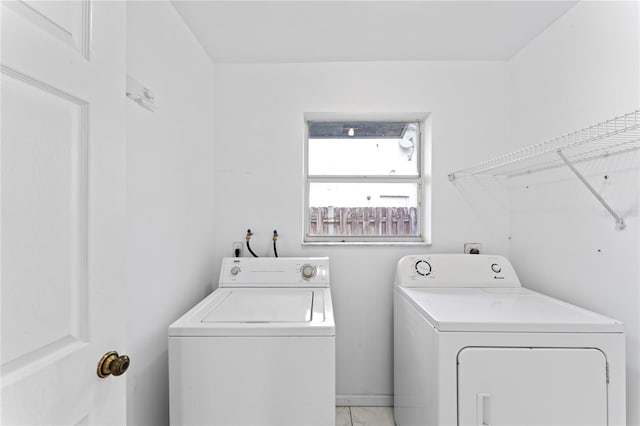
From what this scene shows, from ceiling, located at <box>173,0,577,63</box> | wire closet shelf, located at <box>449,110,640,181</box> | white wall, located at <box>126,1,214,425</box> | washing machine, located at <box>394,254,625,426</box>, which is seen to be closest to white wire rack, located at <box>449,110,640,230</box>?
wire closet shelf, located at <box>449,110,640,181</box>

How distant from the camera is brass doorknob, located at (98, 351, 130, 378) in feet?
2.41

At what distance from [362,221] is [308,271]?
0.62 m

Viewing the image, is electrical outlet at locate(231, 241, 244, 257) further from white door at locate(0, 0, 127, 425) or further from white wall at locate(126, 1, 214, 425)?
white door at locate(0, 0, 127, 425)

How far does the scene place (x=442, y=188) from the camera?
2139 mm

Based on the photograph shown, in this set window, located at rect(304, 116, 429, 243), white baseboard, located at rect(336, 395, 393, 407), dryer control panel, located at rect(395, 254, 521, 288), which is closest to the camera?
dryer control panel, located at rect(395, 254, 521, 288)

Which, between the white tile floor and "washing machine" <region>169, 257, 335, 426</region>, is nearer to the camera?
"washing machine" <region>169, 257, 335, 426</region>

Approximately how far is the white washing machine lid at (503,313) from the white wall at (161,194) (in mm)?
1253

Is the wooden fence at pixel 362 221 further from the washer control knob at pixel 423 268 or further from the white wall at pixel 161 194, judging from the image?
the white wall at pixel 161 194

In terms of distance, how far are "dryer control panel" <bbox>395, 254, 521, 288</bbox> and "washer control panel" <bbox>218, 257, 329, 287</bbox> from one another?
0.53 meters

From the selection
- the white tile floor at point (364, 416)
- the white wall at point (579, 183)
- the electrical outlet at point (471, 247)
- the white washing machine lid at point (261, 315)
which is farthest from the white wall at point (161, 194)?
the white wall at point (579, 183)

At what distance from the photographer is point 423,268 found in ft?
6.31

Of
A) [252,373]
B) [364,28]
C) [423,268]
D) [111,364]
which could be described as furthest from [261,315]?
[364,28]

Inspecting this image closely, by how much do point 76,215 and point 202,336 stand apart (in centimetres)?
76

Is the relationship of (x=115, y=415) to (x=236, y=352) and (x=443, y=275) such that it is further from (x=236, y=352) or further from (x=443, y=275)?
(x=443, y=275)
